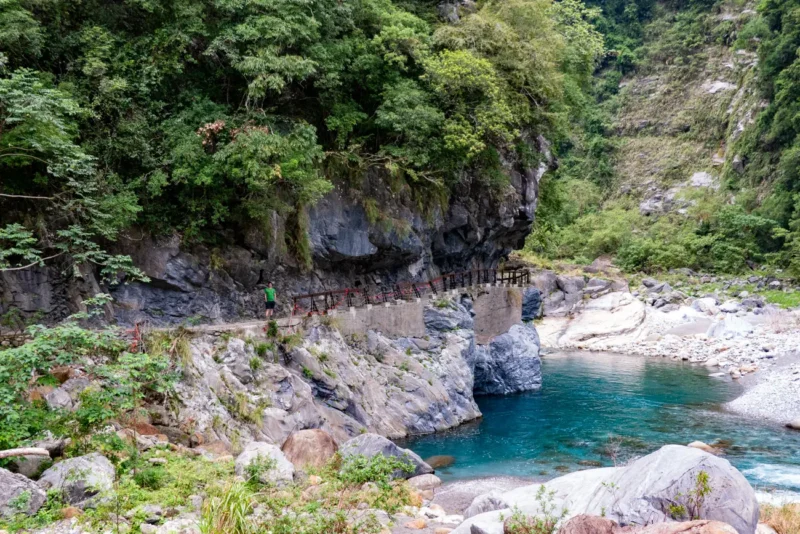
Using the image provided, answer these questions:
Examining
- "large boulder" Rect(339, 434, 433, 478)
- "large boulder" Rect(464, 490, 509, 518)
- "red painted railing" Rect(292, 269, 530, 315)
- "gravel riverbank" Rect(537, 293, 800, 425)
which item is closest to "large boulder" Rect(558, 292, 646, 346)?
"gravel riverbank" Rect(537, 293, 800, 425)

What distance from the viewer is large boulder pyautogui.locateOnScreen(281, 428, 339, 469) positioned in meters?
12.2

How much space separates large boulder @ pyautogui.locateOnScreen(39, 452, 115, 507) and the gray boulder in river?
4841mm

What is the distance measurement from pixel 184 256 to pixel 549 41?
16456 mm

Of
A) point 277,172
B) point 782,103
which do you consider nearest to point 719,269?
point 782,103

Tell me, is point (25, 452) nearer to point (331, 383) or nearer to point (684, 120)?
point (331, 383)

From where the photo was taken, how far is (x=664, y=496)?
698 centimetres

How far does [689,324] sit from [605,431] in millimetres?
22621

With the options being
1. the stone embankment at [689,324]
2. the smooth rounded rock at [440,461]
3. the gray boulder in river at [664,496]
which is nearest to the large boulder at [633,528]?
the gray boulder in river at [664,496]

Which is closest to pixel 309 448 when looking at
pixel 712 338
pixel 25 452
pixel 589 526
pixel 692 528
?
pixel 25 452

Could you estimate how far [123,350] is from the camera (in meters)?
11.0

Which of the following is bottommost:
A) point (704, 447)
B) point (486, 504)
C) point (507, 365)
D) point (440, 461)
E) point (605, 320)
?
point (440, 461)

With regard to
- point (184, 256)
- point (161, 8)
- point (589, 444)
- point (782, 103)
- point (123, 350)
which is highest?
point (782, 103)

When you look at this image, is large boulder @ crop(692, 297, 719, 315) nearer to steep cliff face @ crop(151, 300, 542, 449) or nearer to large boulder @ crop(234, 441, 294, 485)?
steep cliff face @ crop(151, 300, 542, 449)

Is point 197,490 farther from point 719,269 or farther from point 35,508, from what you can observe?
point 719,269
